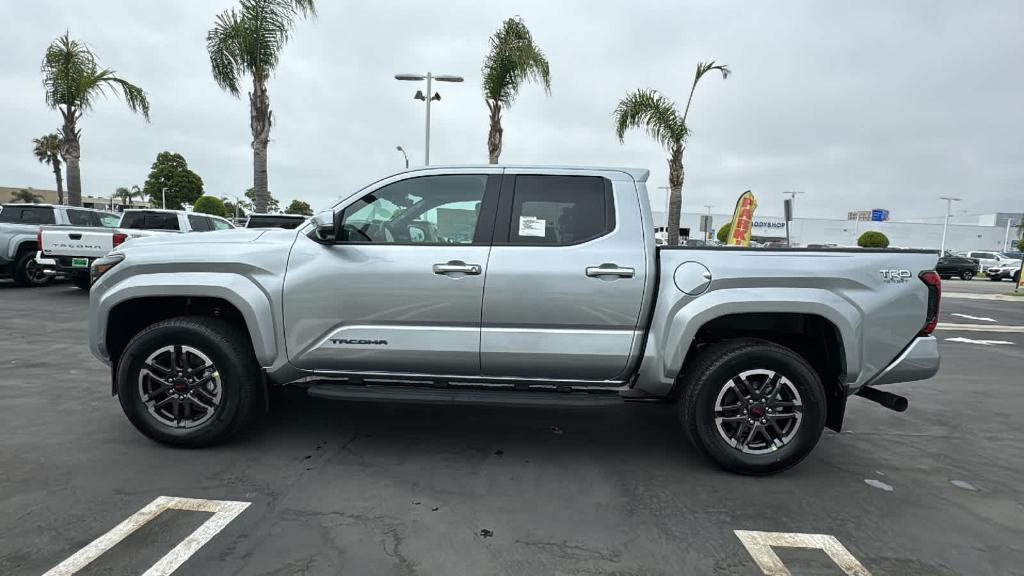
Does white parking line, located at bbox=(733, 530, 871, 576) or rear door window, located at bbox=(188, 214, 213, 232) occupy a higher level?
rear door window, located at bbox=(188, 214, 213, 232)

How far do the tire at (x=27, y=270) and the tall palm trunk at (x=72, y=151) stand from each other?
229 inches

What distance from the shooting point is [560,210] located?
355cm

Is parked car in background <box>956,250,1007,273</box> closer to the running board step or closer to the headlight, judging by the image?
the running board step

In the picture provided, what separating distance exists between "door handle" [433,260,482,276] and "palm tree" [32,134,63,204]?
60.8 metres

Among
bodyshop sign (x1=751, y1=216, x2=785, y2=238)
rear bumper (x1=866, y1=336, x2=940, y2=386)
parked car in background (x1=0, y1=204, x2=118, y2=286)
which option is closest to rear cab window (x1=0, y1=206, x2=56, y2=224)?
parked car in background (x1=0, y1=204, x2=118, y2=286)

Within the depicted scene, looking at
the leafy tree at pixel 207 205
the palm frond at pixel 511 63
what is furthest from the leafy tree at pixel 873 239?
the leafy tree at pixel 207 205

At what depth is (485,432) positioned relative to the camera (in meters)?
4.08

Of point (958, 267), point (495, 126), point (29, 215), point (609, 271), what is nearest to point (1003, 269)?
point (958, 267)

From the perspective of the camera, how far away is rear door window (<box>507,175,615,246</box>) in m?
3.47

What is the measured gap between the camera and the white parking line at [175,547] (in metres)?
2.36

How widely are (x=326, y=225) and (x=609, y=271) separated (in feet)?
5.75

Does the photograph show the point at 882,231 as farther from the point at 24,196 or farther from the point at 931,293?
the point at 24,196

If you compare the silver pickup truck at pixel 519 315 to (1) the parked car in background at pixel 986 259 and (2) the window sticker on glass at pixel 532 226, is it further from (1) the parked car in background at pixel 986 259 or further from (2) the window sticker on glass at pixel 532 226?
(1) the parked car in background at pixel 986 259

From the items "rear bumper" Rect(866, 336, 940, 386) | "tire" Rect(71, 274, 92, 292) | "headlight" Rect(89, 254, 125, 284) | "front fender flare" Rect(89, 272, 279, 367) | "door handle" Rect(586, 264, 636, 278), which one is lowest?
"tire" Rect(71, 274, 92, 292)
